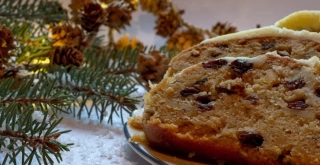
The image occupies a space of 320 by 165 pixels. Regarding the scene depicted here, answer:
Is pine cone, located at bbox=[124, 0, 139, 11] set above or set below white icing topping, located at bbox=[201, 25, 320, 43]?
above

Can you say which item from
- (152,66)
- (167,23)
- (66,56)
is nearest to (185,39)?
(167,23)

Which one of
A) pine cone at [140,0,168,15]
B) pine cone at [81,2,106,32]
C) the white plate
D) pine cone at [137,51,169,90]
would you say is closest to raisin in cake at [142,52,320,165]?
the white plate

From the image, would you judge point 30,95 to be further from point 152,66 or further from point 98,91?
point 152,66

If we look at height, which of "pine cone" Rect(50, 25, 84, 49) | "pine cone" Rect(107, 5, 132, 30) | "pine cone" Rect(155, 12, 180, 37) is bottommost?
"pine cone" Rect(50, 25, 84, 49)

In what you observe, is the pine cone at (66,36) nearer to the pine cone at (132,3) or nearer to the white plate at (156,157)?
the pine cone at (132,3)

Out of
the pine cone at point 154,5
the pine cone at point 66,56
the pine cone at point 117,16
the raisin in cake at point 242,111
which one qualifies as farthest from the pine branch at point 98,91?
the pine cone at point 154,5

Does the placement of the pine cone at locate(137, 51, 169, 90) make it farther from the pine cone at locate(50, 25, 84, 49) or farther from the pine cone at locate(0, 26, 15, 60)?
the pine cone at locate(0, 26, 15, 60)

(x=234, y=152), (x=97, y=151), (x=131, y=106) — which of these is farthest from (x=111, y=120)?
(x=234, y=152)
